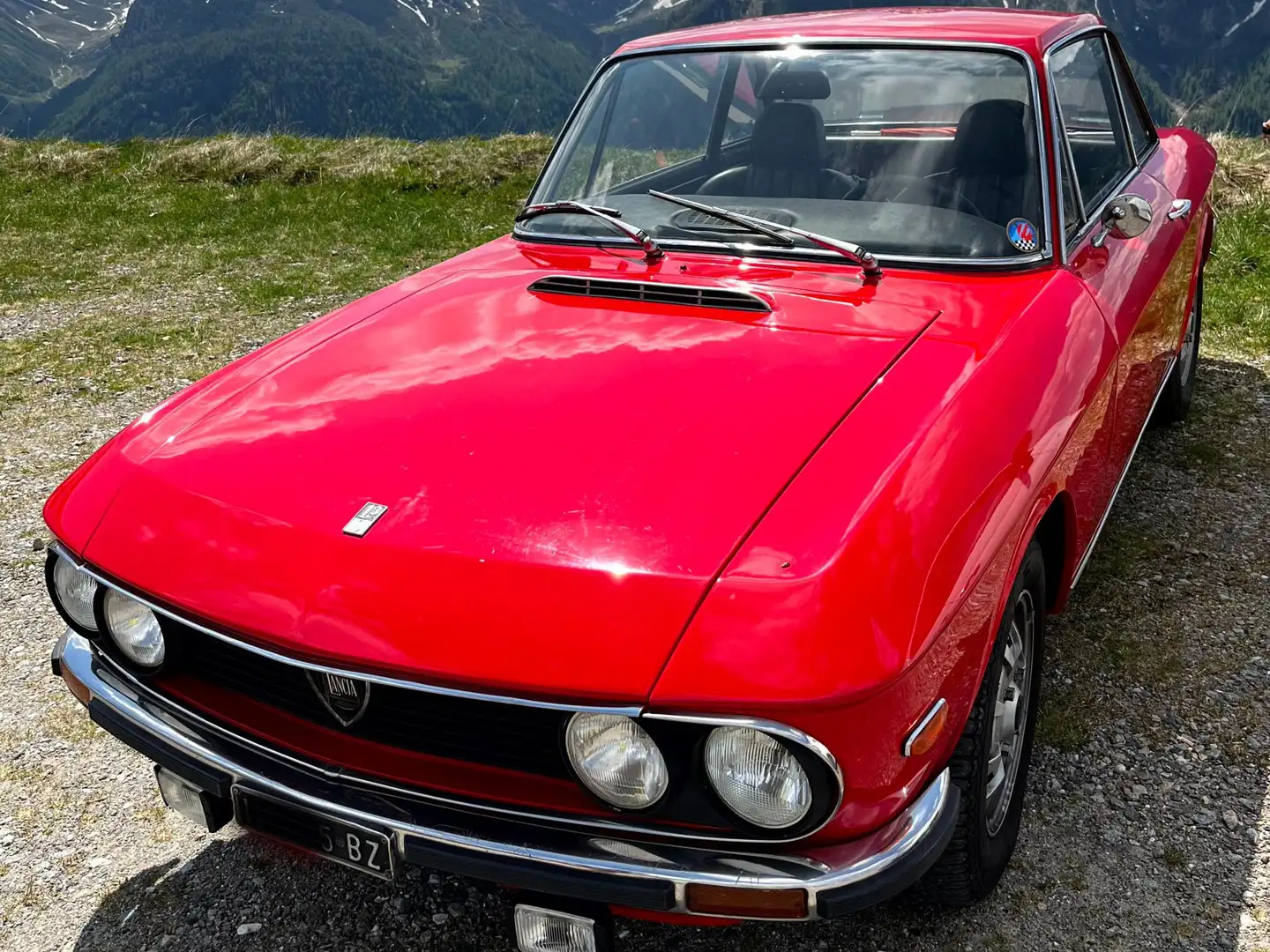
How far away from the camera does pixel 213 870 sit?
266 cm

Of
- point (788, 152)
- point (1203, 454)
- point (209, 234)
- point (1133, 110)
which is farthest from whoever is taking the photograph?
point (209, 234)

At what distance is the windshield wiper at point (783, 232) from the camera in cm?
275

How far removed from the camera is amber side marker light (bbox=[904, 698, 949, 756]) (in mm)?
1796

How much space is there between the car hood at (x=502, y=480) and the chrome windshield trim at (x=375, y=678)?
2 cm

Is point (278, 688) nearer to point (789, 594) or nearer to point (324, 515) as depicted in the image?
point (324, 515)

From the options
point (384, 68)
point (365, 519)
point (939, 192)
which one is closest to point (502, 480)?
point (365, 519)

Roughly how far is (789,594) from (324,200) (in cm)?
999

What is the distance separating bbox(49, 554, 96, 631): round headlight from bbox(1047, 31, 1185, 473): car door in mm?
2436

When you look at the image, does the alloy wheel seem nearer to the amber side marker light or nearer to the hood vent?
the amber side marker light

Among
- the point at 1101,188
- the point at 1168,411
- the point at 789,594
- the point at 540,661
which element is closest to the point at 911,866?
the point at 789,594

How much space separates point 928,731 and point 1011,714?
695 mm

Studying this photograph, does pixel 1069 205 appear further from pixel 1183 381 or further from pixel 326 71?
pixel 326 71

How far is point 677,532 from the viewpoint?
1.87m

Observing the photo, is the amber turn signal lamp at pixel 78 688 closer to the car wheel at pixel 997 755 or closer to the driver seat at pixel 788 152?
the car wheel at pixel 997 755
